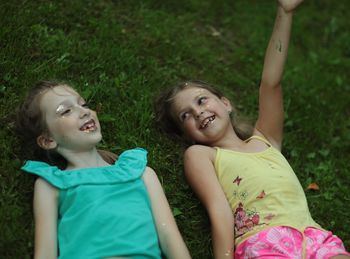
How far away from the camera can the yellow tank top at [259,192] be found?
3.71 m

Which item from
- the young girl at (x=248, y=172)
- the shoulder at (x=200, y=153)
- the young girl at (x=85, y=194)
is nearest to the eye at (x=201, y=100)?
the young girl at (x=248, y=172)

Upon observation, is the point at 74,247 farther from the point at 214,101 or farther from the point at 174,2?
the point at 174,2

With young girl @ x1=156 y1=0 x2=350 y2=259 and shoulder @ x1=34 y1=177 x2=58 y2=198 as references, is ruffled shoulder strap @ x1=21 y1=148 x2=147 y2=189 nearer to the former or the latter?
shoulder @ x1=34 y1=177 x2=58 y2=198

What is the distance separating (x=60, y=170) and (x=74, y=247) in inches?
21.4

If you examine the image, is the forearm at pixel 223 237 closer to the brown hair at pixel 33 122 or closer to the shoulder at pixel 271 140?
the shoulder at pixel 271 140

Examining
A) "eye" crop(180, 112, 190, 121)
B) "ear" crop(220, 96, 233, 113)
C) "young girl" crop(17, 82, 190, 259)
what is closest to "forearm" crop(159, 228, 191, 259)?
"young girl" crop(17, 82, 190, 259)

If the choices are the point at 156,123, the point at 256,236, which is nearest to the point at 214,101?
the point at 156,123

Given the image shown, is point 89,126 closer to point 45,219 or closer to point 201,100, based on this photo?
point 45,219

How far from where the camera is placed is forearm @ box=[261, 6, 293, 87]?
14.2 ft

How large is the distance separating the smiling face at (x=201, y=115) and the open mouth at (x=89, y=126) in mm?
800

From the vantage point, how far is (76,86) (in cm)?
445

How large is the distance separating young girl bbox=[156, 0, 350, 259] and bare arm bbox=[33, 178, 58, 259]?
1.00m

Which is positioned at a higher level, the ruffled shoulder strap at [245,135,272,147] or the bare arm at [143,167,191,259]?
the ruffled shoulder strap at [245,135,272,147]

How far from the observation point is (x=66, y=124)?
3.62 meters
